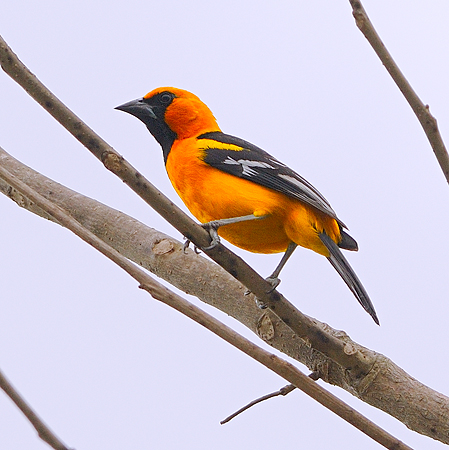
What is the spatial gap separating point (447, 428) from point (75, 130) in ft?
7.21

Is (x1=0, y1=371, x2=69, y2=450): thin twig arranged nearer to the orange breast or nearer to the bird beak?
the orange breast

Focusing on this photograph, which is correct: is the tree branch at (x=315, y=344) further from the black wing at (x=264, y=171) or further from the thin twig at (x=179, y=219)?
the black wing at (x=264, y=171)

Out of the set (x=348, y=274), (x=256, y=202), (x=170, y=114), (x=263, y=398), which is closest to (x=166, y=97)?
(x=170, y=114)

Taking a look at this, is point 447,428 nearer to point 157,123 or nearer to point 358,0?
point 358,0

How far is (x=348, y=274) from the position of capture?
374 cm

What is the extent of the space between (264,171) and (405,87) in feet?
6.56

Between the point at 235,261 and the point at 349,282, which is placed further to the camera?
the point at 349,282

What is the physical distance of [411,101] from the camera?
2.18 metres

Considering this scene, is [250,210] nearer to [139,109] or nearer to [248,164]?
[248,164]

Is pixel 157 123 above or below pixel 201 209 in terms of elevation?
above

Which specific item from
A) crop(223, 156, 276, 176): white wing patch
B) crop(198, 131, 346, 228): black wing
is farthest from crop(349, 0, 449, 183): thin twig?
crop(223, 156, 276, 176): white wing patch

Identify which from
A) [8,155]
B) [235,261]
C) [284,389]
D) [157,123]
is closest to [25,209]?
[8,155]

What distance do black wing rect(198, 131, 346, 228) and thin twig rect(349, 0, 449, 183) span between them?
170 centimetres

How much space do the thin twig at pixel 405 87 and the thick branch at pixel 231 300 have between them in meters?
1.37
